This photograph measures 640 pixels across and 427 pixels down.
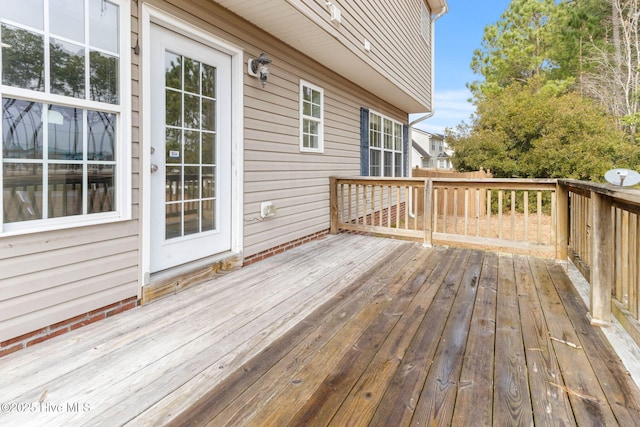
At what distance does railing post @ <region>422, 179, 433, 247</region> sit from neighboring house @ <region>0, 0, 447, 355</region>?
152cm

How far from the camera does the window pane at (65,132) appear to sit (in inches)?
81.4

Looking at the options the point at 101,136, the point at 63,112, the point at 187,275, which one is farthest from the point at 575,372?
the point at 63,112

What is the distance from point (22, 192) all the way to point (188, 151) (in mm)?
1270

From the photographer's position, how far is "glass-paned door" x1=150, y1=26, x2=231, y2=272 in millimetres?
2770

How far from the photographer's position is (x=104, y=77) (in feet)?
7.58

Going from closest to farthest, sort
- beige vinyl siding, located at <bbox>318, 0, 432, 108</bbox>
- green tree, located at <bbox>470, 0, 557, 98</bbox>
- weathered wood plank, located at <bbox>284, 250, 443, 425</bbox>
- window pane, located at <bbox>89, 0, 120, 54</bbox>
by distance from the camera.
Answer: weathered wood plank, located at <bbox>284, 250, 443, 425</bbox>
window pane, located at <bbox>89, 0, 120, 54</bbox>
beige vinyl siding, located at <bbox>318, 0, 432, 108</bbox>
green tree, located at <bbox>470, 0, 557, 98</bbox>

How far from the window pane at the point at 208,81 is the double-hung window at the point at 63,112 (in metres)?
0.80

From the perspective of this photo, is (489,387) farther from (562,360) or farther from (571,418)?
(562,360)

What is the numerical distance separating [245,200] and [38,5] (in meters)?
2.10

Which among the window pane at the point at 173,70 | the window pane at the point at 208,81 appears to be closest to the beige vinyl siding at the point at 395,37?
the window pane at the point at 208,81

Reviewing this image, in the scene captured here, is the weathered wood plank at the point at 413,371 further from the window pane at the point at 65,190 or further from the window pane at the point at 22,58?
the window pane at the point at 22,58

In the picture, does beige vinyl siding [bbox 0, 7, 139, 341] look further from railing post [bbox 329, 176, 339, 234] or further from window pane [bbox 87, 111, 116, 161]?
railing post [bbox 329, 176, 339, 234]

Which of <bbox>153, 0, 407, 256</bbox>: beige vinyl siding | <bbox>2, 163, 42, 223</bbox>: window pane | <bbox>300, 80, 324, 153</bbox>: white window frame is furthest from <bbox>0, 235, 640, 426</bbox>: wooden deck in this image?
<bbox>300, 80, 324, 153</bbox>: white window frame

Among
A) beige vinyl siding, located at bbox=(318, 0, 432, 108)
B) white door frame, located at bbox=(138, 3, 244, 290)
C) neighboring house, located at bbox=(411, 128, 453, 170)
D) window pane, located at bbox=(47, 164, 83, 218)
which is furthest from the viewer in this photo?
neighboring house, located at bbox=(411, 128, 453, 170)
